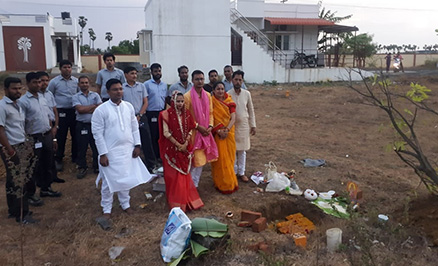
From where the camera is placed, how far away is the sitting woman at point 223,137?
5.12 metres

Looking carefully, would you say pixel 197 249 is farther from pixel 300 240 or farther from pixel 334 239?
pixel 334 239

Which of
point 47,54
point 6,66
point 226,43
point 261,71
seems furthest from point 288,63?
point 6,66

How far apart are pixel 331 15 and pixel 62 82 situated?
26844mm

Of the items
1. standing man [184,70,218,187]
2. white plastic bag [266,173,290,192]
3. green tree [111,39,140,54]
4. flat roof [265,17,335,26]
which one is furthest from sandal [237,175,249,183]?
green tree [111,39,140,54]

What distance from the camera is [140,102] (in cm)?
567

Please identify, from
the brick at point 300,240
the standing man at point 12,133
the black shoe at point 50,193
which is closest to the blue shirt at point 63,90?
the black shoe at point 50,193

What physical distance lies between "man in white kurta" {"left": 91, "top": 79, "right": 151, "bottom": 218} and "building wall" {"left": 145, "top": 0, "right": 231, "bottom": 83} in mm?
14556

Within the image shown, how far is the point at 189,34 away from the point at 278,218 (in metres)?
15.3

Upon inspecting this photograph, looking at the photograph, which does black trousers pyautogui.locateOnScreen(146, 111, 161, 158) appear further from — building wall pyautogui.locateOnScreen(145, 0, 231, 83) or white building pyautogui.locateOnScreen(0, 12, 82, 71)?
white building pyautogui.locateOnScreen(0, 12, 82, 71)

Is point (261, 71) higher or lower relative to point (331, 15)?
lower

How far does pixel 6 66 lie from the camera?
23.1 meters

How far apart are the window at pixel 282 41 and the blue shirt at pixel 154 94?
754 inches

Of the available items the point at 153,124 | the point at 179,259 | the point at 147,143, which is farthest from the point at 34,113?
the point at 179,259

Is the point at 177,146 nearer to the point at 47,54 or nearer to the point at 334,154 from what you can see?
the point at 334,154
